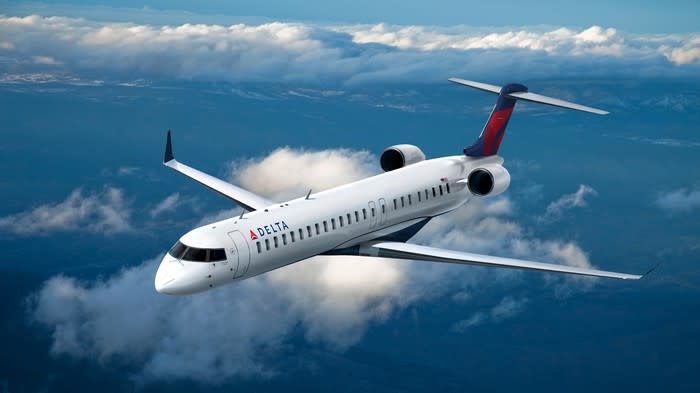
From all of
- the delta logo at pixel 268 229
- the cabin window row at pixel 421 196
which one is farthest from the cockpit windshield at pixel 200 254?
the cabin window row at pixel 421 196

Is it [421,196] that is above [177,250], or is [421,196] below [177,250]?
above

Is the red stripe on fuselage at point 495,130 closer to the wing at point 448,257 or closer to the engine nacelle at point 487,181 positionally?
the engine nacelle at point 487,181

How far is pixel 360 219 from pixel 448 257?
490cm

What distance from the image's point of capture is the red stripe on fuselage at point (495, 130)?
151ft

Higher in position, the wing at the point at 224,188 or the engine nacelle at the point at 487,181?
the engine nacelle at the point at 487,181

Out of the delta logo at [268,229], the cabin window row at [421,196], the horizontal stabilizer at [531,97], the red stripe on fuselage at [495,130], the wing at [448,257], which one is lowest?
the wing at [448,257]

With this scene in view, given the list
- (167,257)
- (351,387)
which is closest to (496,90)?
(167,257)

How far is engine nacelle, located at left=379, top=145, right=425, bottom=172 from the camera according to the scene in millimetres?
44750

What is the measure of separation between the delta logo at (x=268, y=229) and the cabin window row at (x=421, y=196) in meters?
8.05

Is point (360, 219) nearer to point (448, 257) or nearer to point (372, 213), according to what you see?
point (372, 213)

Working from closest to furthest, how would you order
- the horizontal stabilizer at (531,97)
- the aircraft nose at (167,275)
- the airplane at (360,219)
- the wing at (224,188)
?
the aircraft nose at (167,275), the airplane at (360,219), the wing at (224,188), the horizontal stabilizer at (531,97)

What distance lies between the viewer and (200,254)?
3094 centimetres

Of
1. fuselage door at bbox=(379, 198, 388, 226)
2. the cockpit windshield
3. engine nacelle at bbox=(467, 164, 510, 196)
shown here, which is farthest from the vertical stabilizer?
the cockpit windshield

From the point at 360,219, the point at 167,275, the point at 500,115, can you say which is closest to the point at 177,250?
the point at 167,275
